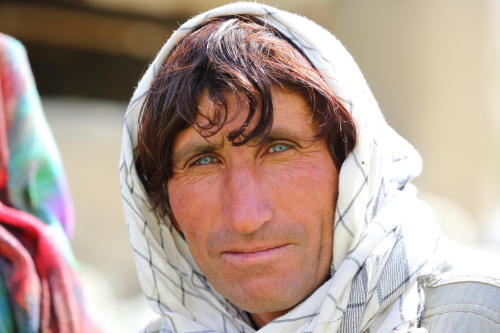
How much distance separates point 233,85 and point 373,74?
24.0ft

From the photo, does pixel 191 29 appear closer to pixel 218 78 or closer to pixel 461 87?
Result: pixel 218 78

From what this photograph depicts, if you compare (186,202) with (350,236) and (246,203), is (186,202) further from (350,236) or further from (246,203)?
(350,236)

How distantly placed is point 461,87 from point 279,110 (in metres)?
6.96

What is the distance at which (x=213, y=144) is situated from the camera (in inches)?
84.7

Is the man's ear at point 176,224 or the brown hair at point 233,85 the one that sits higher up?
the brown hair at point 233,85

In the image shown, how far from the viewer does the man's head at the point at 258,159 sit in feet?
6.89

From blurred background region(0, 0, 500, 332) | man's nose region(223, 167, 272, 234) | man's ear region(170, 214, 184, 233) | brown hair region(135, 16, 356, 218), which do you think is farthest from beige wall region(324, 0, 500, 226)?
man's nose region(223, 167, 272, 234)

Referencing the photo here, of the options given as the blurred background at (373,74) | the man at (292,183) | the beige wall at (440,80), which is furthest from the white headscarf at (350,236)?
the beige wall at (440,80)

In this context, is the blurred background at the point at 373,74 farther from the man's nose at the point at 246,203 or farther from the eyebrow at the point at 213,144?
the man's nose at the point at 246,203

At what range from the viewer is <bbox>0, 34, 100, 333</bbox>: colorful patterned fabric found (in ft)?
7.45

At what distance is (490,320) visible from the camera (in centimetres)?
202

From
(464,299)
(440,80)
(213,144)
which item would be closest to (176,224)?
(213,144)

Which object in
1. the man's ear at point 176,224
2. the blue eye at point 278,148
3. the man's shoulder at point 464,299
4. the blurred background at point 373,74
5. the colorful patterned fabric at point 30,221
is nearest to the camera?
the man's shoulder at point 464,299

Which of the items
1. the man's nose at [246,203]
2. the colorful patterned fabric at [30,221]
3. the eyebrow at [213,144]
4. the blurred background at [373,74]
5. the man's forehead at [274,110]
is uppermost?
the man's forehead at [274,110]
